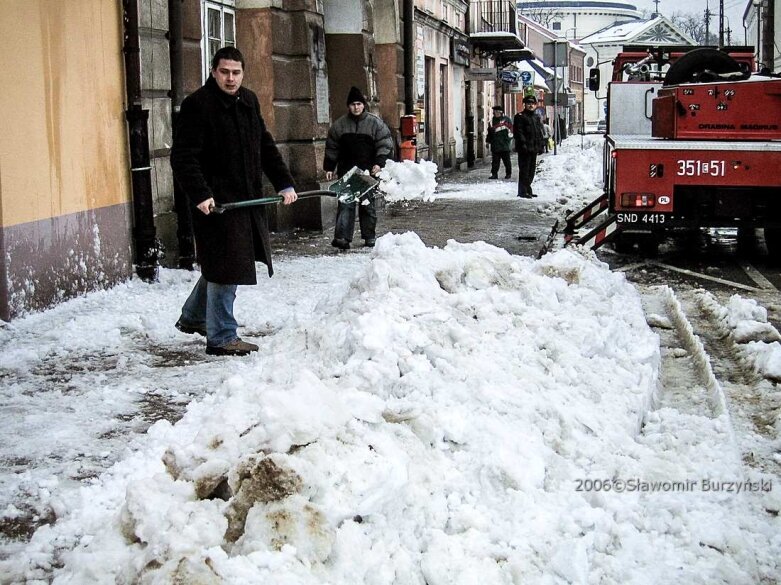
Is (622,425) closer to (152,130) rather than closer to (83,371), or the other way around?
(83,371)

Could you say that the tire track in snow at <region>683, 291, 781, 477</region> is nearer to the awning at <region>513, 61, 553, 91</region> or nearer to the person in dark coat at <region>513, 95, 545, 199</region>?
the person in dark coat at <region>513, 95, 545, 199</region>

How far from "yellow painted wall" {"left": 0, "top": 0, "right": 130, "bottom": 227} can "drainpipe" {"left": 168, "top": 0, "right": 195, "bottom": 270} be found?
708 millimetres

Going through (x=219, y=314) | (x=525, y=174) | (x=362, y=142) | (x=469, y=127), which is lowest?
(x=219, y=314)

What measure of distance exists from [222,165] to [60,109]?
7.87 feet

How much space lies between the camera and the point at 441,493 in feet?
12.4

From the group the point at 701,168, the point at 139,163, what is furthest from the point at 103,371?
the point at 701,168

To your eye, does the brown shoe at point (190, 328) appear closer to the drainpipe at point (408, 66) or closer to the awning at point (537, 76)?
the drainpipe at point (408, 66)

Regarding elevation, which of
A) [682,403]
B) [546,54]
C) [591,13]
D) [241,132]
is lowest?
[682,403]

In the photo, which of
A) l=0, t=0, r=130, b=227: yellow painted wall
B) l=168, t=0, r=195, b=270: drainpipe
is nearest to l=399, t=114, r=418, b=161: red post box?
l=168, t=0, r=195, b=270: drainpipe

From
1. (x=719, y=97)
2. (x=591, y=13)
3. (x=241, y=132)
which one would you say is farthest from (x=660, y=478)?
(x=591, y=13)

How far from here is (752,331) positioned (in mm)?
7121

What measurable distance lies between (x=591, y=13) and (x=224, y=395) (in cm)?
13521

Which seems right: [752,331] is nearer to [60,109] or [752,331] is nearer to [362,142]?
[60,109]

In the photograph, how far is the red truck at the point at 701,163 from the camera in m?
10.5
